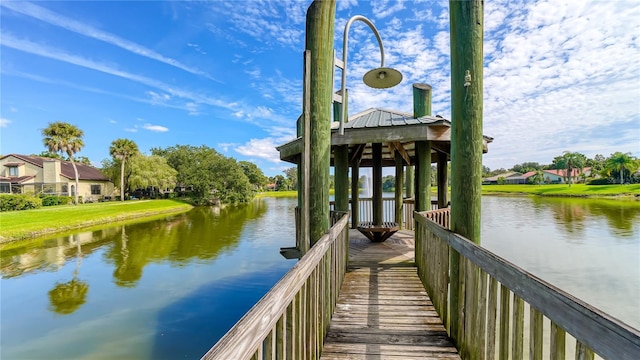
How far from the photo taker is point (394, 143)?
742cm

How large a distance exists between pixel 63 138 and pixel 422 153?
132ft

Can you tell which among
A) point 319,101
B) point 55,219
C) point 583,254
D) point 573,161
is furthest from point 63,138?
point 573,161

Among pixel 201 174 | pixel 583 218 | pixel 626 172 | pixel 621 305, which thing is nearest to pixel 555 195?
pixel 626 172

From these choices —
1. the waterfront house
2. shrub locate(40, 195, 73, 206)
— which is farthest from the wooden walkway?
the waterfront house

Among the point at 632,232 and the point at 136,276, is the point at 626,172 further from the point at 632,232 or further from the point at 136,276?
the point at 136,276

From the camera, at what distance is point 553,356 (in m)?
1.27

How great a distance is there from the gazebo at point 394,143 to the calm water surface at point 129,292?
16.7 feet

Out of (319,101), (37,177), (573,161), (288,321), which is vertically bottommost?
(288,321)

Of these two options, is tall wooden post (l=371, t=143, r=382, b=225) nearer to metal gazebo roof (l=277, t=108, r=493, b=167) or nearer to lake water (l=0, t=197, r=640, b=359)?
metal gazebo roof (l=277, t=108, r=493, b=167)

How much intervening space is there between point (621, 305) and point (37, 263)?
2151cm

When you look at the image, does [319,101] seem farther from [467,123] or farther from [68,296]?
[68,296]

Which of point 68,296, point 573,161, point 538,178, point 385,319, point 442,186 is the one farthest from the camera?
point 538,178

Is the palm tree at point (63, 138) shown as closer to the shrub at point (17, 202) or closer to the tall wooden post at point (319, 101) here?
the shrub at point (17, 202)

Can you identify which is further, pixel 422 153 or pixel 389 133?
pixel 422 153
